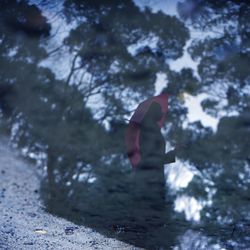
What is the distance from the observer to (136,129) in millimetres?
3586

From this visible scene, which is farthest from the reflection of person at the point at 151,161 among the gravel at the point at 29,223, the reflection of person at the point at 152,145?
the gravel at the point at 29,223

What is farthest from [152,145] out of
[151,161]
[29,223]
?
[29,223]

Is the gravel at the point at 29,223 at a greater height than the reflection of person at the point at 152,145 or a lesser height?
lesser

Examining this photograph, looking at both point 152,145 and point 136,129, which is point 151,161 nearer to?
point 152,145

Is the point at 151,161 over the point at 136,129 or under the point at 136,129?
under

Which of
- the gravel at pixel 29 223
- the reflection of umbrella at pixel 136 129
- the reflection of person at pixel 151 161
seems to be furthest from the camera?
the reflection of umbrella at pixel 136 129

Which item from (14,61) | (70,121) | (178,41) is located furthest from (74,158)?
(178,41)

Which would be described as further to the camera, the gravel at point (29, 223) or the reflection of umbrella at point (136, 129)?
the reflection of umbrella at point (136, 129)

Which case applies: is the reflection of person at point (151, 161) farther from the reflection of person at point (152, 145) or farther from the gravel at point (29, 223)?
the gravel at point (29, 223)

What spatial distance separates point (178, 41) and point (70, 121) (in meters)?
1.36

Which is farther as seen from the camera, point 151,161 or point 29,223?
point 151,161

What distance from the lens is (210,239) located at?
2.84 meters

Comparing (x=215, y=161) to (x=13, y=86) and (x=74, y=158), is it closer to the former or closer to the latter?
(x=74, y=158)

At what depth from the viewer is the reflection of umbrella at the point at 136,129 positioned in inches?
141
